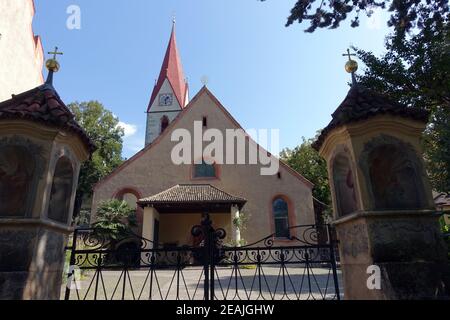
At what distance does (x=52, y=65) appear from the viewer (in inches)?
151

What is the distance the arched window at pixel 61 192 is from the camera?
11.4ft

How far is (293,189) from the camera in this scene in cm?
1738

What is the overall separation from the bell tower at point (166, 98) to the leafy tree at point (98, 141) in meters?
6.50

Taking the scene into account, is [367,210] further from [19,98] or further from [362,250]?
[19,98]

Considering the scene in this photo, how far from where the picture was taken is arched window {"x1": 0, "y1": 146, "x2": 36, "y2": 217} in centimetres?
315

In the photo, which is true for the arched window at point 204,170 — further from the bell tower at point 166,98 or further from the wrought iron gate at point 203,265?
the bell tower at point 166,98

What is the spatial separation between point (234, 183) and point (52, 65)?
578 inches

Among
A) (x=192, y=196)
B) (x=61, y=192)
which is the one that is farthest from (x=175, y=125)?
(x=61, y=192)

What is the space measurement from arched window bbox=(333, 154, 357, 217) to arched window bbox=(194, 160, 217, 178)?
1450 cm

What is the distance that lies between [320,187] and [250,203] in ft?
40.1

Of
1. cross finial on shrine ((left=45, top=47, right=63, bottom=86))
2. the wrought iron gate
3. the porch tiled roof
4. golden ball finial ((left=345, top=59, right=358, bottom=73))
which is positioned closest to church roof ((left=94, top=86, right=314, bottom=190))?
the porch tiled roof

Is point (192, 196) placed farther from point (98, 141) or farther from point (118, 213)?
point (98, 141)
